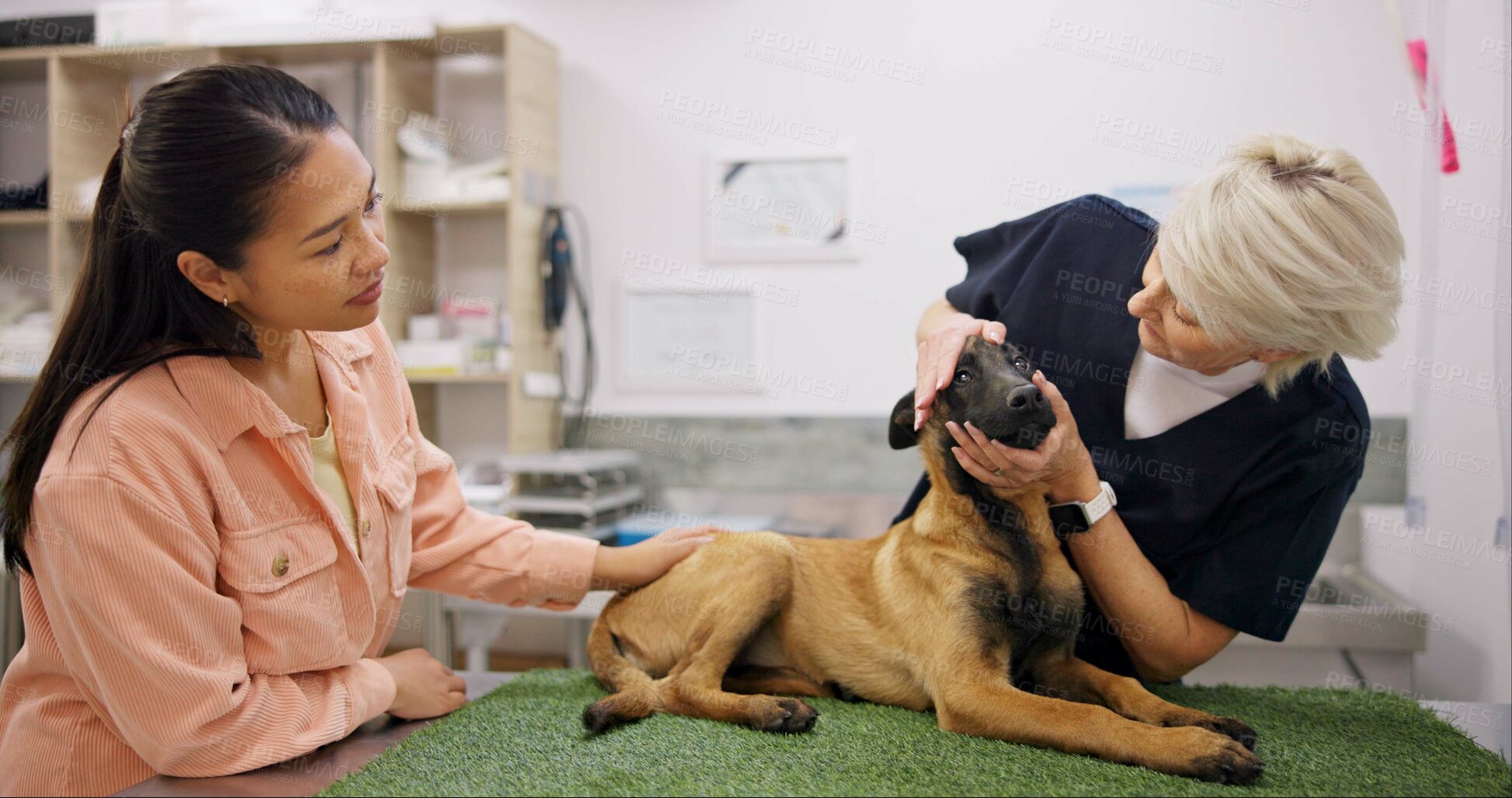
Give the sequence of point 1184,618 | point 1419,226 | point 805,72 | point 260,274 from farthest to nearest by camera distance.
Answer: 1. point 805,72
2. point 1419,226
3. point 1184,618
4. point 260,274

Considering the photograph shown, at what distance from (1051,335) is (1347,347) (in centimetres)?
54

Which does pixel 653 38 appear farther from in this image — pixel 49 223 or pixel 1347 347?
pixel 1347 347

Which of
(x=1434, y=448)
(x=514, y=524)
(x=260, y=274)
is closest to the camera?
(x=260, y=274)

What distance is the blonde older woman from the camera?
1.47m

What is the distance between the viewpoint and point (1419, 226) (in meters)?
3.35

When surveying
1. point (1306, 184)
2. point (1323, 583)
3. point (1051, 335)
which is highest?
point (1306, 184)

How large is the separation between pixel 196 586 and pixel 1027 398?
129 centimetres

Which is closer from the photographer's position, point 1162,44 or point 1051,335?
point 1051,335

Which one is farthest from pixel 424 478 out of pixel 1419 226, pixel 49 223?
pixel 49 223

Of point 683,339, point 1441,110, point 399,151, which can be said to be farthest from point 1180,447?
point 399,151

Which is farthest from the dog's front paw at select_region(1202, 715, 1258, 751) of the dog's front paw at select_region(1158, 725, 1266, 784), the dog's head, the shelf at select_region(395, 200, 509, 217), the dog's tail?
the shelf at select_region(395, 200, 509, 217)

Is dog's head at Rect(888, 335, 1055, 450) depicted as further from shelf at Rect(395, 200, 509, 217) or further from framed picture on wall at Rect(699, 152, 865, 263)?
shelf at Rect(395, 200, 509, 217)

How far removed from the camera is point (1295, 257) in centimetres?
144

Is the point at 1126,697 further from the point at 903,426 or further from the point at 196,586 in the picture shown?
the point at 196,586
